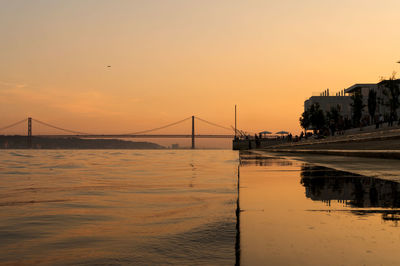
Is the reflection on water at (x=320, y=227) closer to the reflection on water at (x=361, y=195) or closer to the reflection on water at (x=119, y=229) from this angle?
the reflection on water at (x=361, y=195)

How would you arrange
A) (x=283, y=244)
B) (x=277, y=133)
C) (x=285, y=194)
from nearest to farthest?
(x=283, y=244) → (x=285, y=194) → (x=277, y=133)

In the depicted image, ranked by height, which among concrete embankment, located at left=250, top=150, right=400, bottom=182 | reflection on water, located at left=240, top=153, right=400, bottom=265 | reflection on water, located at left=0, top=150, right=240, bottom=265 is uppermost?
concrete embankment, located at left=250, top=150, right=400, bottom=182

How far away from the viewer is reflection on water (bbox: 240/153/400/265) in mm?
2148

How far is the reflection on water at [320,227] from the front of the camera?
7.05ft

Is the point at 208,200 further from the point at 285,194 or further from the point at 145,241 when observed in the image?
the point at 145,241

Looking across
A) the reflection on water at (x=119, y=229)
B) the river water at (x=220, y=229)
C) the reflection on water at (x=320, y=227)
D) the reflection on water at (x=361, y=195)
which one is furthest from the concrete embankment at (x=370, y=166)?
the reflection on water at (x=119, y=229)

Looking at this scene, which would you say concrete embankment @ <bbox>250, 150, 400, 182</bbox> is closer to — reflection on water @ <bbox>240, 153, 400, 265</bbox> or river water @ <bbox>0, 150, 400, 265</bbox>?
river water @ <bbox>0, 150, 400, 265</bbox>

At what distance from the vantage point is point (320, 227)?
9.39 feet

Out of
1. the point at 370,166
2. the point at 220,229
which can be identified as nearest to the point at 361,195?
the point at 220,229

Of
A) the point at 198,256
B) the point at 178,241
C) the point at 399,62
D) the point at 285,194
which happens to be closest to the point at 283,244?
the point at 198,256

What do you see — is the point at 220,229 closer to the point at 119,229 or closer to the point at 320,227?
the point at 119,229

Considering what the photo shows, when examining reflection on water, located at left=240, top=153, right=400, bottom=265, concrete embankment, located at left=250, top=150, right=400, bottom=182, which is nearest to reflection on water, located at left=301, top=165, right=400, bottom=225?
reflection on water, located at left=240, top=153, right=400, bottom=265

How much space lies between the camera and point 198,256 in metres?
2.74

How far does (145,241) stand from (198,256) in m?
0.70
